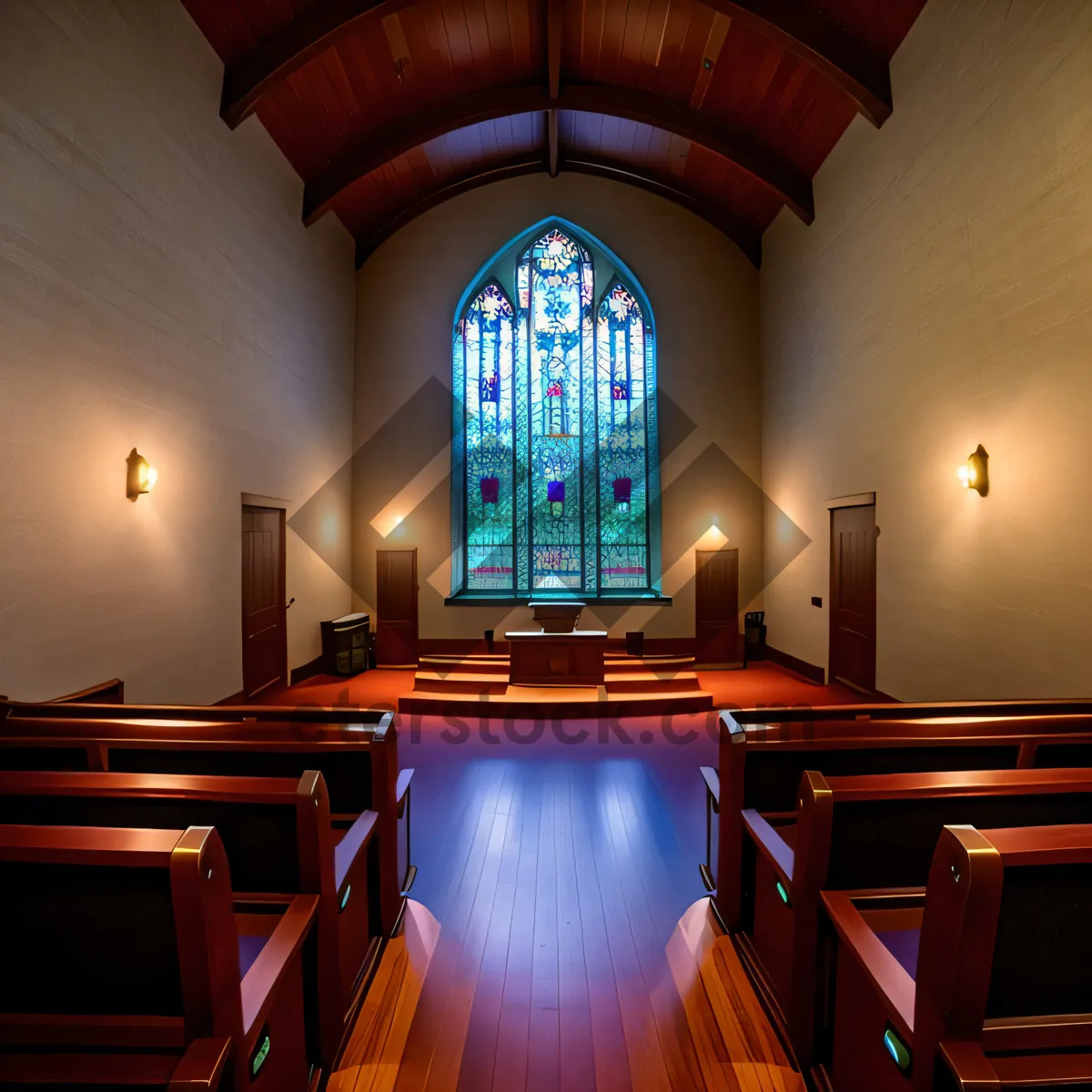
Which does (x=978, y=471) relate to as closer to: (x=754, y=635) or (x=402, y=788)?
(x=402, y=788)

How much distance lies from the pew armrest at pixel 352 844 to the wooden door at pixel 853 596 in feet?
14.5

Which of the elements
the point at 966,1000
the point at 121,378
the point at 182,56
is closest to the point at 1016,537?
the point at 966,1000

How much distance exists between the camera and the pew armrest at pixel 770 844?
5.07ft

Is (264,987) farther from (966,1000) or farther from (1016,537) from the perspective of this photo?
(1016,537)

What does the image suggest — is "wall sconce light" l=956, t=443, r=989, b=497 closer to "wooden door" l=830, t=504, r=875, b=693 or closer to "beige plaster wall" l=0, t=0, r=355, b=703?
"wooden door" l=830, t=504, r=875, b=693

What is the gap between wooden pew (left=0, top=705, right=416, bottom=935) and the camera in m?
1.83

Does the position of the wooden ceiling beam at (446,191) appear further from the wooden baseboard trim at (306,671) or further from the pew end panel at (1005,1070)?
the pew end panel at (1005,1070)

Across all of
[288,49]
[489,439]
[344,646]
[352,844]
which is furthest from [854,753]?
[489,439]

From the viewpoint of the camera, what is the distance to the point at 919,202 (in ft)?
13.5

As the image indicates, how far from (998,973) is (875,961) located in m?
0.23

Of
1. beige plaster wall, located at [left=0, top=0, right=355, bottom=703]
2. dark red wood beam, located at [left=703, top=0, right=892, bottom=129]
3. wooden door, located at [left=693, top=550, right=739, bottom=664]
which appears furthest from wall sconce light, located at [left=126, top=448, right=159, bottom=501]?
wooden door, located at [left=693, top=550, right=739, bottom=664]

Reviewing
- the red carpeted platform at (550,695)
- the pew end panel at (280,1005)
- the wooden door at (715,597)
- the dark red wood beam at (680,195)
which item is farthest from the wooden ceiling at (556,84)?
the pew end panel at (280,1005)

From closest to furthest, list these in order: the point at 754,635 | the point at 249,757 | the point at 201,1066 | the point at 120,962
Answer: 1. the point at 201,1066
2. the point at 120,962
3. the point at 249,757
4. the point at 754,635

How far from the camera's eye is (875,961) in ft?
3.78
